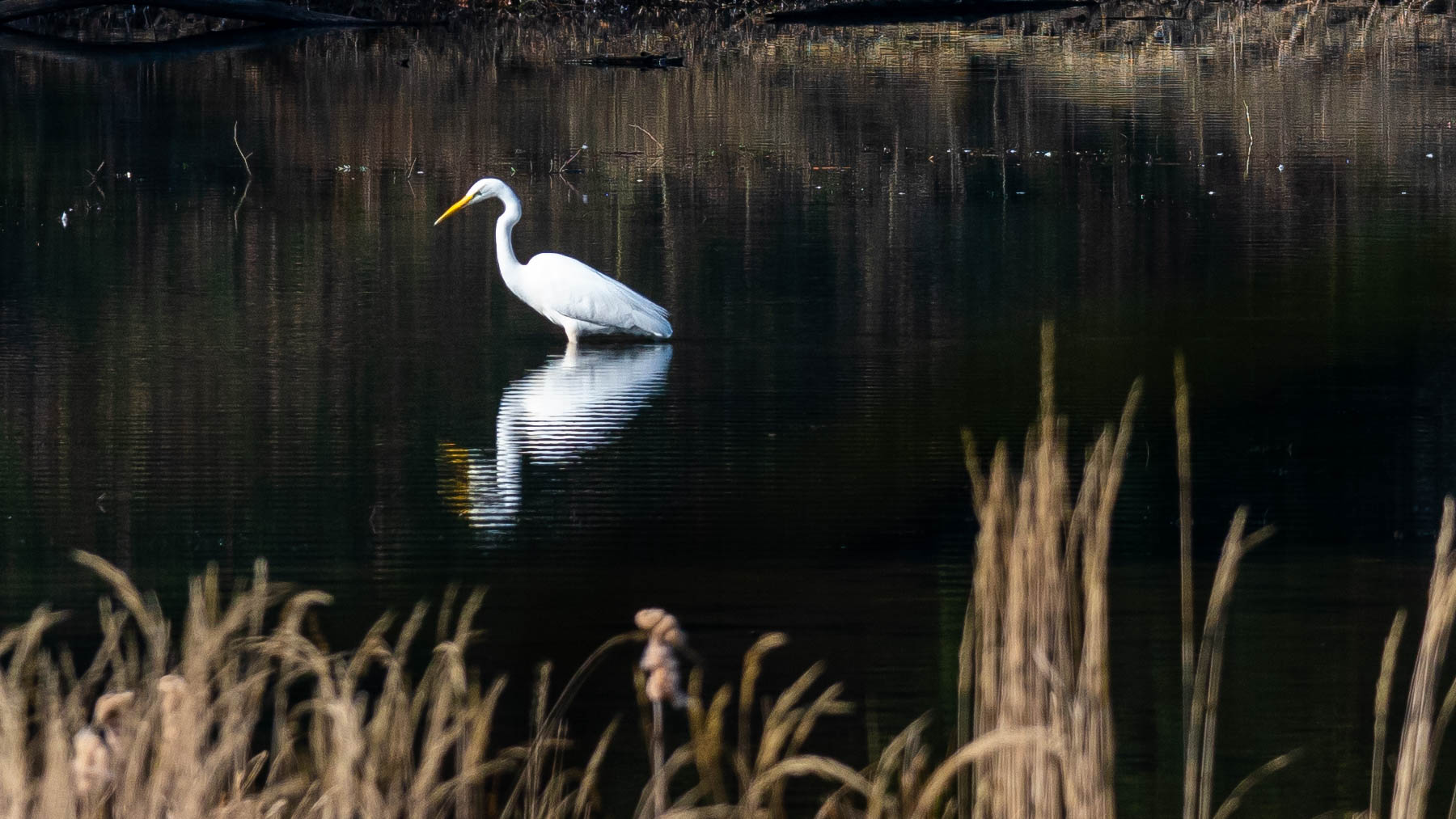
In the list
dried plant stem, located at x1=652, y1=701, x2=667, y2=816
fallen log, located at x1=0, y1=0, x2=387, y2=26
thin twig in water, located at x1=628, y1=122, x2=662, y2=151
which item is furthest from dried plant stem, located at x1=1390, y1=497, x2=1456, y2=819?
fallen log, located at x1=0, y1=0, x2=387, y2=26

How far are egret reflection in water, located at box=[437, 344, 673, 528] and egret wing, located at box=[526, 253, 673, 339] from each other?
12cm

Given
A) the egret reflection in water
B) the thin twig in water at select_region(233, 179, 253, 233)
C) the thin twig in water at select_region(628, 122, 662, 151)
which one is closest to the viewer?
the egret reflection in water

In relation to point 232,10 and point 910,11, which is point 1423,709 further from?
point 910,11

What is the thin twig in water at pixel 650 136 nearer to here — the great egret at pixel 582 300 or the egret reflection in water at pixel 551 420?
the great egret at pixel 582 300

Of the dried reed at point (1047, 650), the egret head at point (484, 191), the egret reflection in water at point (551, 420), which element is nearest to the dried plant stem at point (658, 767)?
the dried reed at point (1047, 650)

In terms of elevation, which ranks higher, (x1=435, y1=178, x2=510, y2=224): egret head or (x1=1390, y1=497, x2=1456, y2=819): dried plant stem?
(x1=435, y1=178, x2=510, y2=224): egret head

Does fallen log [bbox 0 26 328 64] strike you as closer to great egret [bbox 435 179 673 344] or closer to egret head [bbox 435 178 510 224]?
egret head [bbox 435 178 510 224]

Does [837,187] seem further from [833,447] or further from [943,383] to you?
[833,447]

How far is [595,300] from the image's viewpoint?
959 cm

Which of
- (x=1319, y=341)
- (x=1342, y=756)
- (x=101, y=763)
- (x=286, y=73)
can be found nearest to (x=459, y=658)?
(x=101, y=763)

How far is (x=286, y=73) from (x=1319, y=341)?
58.0 ft

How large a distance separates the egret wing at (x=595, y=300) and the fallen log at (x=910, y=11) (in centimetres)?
2558

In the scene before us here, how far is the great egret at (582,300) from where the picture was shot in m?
9.56

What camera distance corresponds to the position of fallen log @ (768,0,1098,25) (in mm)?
35000
